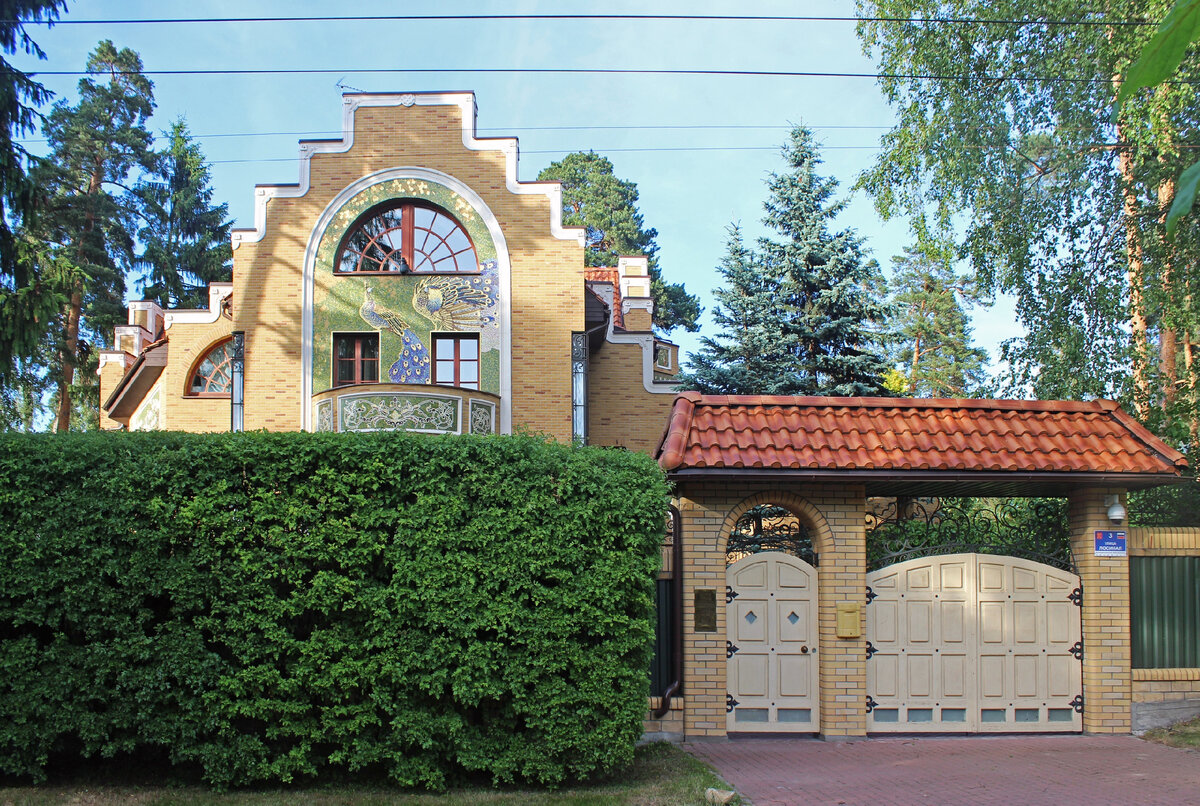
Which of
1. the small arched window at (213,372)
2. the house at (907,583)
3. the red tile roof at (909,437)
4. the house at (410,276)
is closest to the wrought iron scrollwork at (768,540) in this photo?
the house at (907,583)

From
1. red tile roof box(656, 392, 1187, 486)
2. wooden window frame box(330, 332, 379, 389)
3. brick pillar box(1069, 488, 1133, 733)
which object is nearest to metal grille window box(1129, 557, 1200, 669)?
brick pillar box(1069, 488, 1133, 733)

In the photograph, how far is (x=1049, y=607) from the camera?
37.2 feet

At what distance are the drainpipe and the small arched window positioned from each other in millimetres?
16039

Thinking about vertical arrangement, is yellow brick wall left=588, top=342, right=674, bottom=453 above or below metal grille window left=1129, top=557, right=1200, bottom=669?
above

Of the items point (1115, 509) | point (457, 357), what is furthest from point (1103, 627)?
point (457, 357)

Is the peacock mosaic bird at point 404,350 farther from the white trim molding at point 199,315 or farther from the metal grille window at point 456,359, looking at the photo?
the white trim molding at point 199,315

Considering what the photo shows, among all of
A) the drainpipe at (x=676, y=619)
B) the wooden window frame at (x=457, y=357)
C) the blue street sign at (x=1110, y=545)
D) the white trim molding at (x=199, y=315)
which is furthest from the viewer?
the white trim molding at (x=199, y=315)

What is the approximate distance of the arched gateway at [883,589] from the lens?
10797mm

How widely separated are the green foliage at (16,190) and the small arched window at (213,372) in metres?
9.70

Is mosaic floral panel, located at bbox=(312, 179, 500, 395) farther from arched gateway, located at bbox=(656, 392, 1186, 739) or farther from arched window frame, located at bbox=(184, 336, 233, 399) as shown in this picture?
arched gateway, located at bbox=(656, 392, 1186, 739)

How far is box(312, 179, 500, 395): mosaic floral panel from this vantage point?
19609mm

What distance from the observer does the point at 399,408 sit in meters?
17.8

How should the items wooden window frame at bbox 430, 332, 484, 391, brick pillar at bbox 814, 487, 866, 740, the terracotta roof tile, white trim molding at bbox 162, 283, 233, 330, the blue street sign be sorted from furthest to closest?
white trim molding at bbox 162, 283, 233, 330
wooden window frame at bbox 430, 332, 484, 391
the blue street sign
brick pillar at bbox 814, 487, 866, 740
the terracotta roof tile

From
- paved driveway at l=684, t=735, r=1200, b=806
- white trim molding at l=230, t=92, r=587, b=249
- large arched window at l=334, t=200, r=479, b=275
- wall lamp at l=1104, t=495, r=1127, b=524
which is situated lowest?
paved driveway at l=684, t=735, r=1200, b=806
